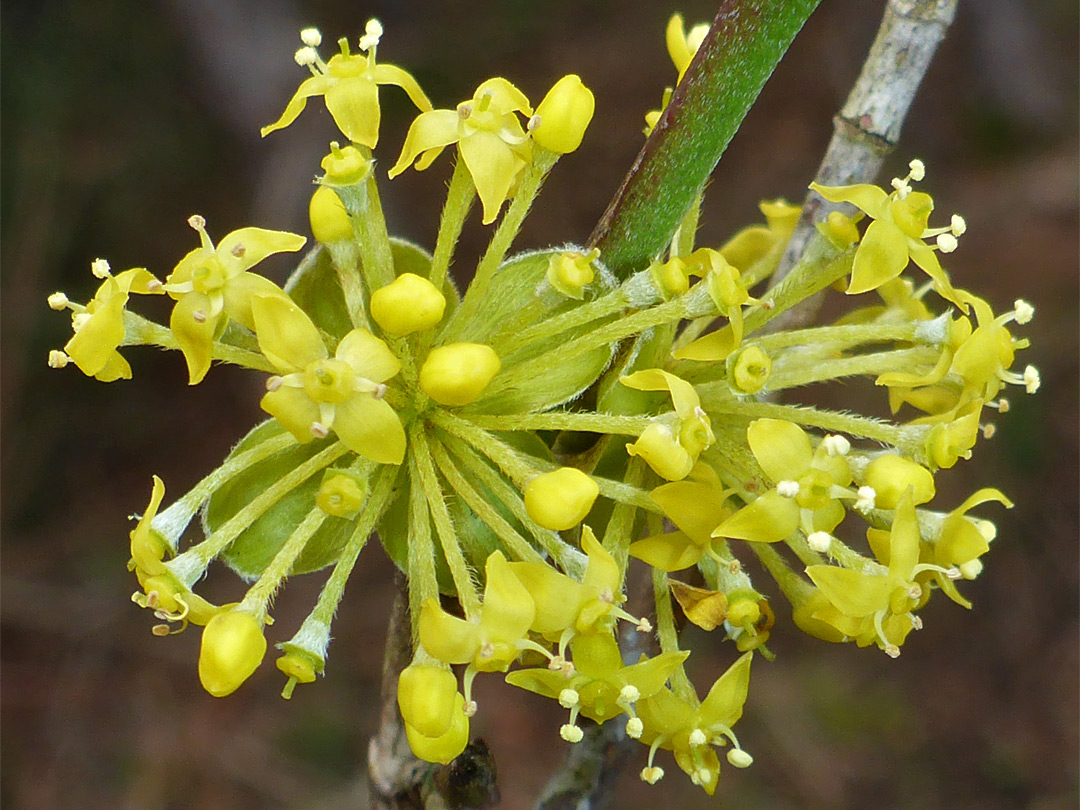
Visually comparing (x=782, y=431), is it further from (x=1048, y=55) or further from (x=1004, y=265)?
(x=1048, y=55)

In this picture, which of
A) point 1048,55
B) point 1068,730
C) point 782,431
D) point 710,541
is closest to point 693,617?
point 710,541

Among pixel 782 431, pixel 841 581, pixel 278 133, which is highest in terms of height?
pixel 278 133

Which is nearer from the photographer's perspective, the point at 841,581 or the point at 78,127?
the point at 841,581

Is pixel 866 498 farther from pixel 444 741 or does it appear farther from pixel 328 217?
pixel 328 217

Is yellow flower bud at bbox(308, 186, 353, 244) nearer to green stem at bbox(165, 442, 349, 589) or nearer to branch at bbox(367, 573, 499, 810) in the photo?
green stem at bbox(165, 442, 349, 589)

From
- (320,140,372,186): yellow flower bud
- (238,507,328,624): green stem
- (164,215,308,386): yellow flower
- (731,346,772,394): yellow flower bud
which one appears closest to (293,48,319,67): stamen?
(320,140,372,186): yellow flower bud

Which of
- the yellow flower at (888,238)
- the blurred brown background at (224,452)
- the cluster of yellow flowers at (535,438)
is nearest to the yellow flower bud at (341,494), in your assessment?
the cluster of yellow flowers at (535,438)

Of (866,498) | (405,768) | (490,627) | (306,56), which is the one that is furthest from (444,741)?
(306,56)
